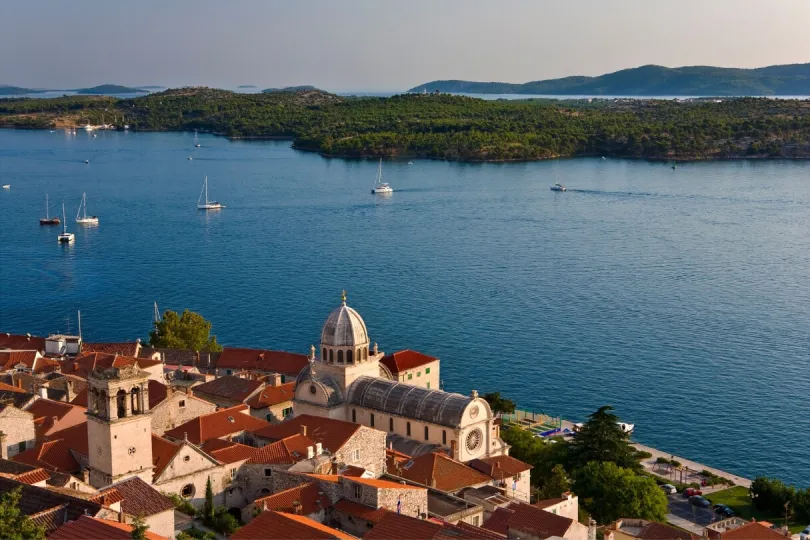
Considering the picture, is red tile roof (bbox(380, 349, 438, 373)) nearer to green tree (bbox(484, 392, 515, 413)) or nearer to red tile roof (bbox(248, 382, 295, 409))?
green tree (bbox(484, 392, 515, 413))

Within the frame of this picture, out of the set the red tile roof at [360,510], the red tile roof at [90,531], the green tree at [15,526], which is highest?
the green tree at [15,526]

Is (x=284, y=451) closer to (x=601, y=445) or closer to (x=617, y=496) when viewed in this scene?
(x=617, y=496)

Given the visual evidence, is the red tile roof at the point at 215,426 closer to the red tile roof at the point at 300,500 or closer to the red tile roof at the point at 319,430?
the red tile roof at the point at 319,430

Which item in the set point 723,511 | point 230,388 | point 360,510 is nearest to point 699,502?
point 723,511

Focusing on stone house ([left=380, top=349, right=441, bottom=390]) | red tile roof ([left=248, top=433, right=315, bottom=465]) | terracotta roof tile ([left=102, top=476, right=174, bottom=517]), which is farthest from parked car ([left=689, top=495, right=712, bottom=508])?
terracotta roof tile ([left=102, top=476, right=174, bottom=517])

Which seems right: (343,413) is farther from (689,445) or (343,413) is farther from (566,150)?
(566,150)

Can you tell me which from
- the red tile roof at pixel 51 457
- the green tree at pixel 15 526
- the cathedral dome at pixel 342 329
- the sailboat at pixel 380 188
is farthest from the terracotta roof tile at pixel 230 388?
the sailboat at pixel 380 188
